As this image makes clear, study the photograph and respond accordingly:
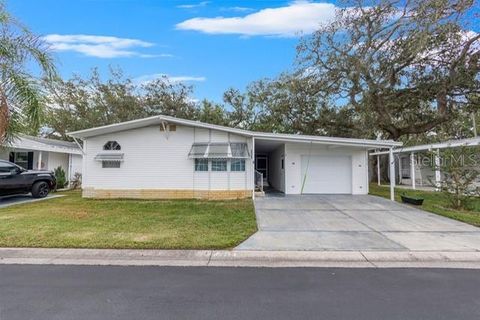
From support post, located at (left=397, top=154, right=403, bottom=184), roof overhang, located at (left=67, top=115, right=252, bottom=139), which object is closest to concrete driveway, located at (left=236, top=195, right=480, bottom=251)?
roof overhang, located at (left=67, top=115, right=252, bottom=139)

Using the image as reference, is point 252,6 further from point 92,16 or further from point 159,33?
point 92,16

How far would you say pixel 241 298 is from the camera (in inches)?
170

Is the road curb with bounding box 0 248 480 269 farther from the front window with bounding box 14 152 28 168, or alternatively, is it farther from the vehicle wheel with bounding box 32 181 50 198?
the front window with bounding box 14 152 28 168

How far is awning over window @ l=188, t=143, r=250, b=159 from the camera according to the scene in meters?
15.0

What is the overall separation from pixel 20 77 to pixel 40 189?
10045 millimetres

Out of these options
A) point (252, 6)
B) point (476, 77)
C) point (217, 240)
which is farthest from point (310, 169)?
point (217, 240)

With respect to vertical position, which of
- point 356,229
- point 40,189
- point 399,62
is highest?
point 399,62

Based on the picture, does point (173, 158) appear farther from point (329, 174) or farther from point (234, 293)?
point (234, 293)

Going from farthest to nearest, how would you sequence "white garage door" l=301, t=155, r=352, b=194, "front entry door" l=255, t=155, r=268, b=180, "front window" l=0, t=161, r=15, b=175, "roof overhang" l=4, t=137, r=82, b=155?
"front entry door" l=255, t=155, r=268, b=180 < "white garage door" l=301, t=155, r=352, b=194 < "roof overhang" l=4, t=137, r=82, b=155 < "front window" l=0, t=161, r=15, b=175

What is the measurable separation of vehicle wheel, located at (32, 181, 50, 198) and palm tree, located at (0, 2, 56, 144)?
29.7 feet

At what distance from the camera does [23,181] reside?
1466 centimetres

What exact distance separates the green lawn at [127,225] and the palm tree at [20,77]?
228 centimetres

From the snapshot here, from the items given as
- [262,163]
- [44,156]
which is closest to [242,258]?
[44,156]

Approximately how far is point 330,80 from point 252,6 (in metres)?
6.64
